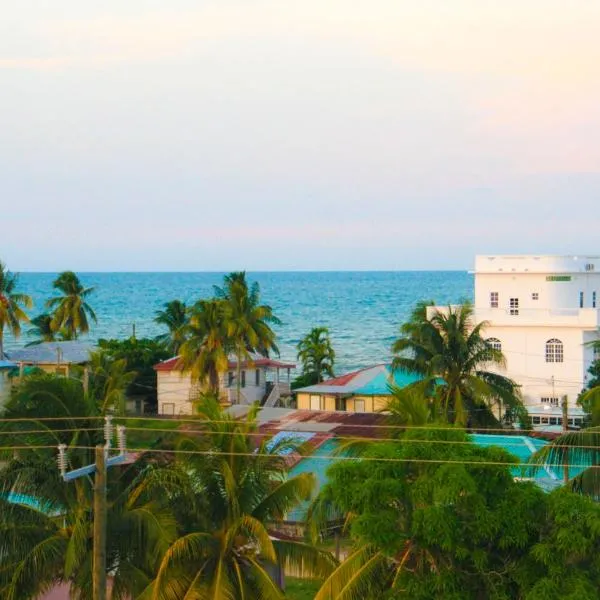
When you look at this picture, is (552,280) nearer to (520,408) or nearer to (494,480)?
(520,408)

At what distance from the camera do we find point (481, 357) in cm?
3750

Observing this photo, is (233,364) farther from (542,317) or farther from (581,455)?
(581,455)

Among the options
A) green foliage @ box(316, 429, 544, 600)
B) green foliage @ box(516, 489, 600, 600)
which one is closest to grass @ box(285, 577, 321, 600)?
green foliage @ box(316, 429, 544, 600)

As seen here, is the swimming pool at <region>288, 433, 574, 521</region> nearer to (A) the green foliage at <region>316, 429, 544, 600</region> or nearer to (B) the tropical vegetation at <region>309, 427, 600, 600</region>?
(A) the green foliage at <region>316, 429, 544, 600</region>

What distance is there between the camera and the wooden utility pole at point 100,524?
1752 cm

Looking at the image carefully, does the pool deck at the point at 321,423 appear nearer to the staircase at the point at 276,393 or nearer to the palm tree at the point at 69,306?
the staircase at the point at 276,393

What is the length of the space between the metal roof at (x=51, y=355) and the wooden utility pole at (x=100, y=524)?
1400 inches

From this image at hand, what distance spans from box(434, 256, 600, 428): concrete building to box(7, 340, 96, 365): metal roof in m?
20.3

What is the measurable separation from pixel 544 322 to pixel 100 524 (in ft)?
122

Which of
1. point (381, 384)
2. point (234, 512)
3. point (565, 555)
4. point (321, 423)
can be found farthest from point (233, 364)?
point (565, 555)

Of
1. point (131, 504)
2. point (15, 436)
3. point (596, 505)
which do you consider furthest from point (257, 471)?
point (596, 505)

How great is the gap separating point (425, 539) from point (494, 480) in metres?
1.39

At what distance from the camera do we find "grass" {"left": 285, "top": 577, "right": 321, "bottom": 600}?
27109 mm

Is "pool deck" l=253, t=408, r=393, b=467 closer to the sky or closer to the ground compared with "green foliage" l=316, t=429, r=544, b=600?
closer to the ground
